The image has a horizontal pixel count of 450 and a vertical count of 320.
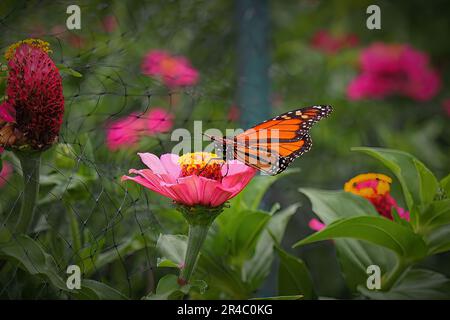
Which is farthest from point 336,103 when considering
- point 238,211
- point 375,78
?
point 238,211

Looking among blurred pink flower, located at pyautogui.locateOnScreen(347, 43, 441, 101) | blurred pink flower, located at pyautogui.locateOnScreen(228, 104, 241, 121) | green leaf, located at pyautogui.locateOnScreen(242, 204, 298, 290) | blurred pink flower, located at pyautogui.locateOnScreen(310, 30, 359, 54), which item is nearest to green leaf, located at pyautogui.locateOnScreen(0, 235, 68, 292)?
green leaf, located at pyautogui.locateOnScreen(242, 204, 298, 290)

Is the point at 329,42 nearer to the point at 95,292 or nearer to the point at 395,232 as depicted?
the point at 395,232

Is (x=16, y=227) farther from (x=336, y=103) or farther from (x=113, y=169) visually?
(x=336, y=103)

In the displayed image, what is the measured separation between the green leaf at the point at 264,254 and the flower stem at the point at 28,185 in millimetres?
254

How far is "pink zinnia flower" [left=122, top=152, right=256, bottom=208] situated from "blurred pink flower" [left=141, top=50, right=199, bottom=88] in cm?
54

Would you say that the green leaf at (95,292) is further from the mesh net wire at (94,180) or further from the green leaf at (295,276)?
the green leaf at (295,276)

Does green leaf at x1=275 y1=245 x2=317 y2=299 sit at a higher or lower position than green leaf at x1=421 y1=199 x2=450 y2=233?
lower

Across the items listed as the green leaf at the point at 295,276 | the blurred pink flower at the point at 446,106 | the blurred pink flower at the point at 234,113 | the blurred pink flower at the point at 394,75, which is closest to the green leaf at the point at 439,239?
the green leaf at the point at 295,276

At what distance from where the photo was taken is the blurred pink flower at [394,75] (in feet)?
5.73

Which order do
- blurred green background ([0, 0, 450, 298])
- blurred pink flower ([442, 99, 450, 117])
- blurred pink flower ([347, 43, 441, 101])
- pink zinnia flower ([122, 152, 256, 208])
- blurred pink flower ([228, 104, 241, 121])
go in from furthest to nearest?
blurred pink flower ([442, 99, 450, 117]) → blurred pink flower ([347, 43, 441, 101]) → blurred pink flower ([228, 104, 241, 121]) → blurred green background ([0, 0, 450, 298]) → pink zinnia flower ([122, 152, 256, 208])

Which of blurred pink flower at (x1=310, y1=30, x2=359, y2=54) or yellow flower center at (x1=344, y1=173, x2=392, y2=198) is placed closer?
yellow flower center at (x1=344, y1=173, x2=392, y2=198)

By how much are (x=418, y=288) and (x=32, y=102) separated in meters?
0.45

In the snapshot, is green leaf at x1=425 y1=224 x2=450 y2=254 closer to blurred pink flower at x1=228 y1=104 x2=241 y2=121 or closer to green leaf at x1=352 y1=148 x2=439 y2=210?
green leaf at x1=352 y1=148 x2=439 y2=210

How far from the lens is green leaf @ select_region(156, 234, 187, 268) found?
2.29 ft
